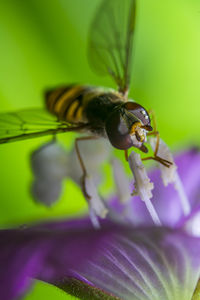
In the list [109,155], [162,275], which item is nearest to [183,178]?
[109,155]

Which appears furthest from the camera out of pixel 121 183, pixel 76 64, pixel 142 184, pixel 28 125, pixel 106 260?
pixel 76 64

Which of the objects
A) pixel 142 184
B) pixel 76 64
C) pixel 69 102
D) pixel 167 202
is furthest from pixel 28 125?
pixel 76 64

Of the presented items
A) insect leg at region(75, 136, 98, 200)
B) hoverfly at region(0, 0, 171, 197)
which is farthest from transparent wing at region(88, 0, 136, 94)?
insect leg at region(75, 136, 98, 200)

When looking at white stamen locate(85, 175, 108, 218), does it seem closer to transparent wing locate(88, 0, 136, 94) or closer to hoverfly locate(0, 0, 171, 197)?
hoverfly locate(0, 0, 171, 197)

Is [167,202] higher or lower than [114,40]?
lower

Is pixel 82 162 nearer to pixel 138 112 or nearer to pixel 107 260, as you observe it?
pixel 138 112

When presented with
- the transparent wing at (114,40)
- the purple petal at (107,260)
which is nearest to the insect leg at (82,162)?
the transparent wing at (114,40)
